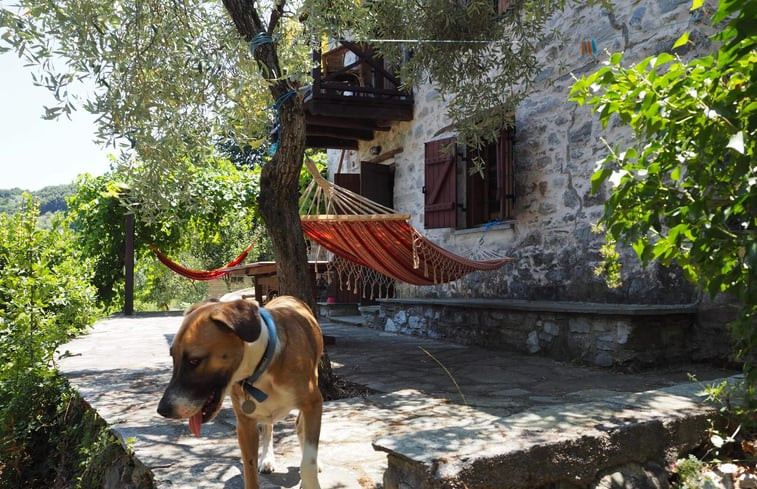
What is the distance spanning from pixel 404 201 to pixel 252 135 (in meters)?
3.91

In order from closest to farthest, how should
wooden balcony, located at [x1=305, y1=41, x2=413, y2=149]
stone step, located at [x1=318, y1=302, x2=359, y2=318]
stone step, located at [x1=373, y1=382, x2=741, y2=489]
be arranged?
stone step, located at [x1=373, y1=382, x2=741, y2=489] → wooden balcony, located at [x1=305, y1=41, x2=413, y2=149] → stone step, located at [x1=318, y1=302, x2=359, y2=318]

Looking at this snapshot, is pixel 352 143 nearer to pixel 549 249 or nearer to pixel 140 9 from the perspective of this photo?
pixel 549 249

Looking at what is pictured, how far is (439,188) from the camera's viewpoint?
647cm

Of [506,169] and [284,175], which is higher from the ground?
[506,169]

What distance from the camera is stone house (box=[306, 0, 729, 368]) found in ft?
13.1

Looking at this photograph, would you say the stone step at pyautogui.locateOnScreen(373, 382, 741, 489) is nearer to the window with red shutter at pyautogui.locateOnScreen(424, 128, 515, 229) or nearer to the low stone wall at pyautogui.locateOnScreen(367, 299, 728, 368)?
Answer: the low stone wall at pyautogui.locateOnScreen(367, 299, 728, 368)

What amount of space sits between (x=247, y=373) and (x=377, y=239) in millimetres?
2826

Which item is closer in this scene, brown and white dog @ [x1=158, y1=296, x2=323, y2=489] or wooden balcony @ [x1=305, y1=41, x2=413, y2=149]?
brown and white dog @ [x1=158, y1=296, x2=323, y2=489]

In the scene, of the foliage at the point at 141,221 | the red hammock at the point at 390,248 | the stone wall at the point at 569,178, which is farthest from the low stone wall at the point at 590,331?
the foliage at the point at 141,221

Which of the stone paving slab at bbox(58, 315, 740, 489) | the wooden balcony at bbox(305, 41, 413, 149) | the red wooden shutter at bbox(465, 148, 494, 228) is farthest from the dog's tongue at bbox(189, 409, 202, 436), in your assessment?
the wooden balcony at bbox(305, 41, 413, 149)

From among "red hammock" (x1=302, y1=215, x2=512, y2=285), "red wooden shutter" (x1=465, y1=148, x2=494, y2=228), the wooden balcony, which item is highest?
the wooden balcony

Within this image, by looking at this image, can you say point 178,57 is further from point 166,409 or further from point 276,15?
point 166,409

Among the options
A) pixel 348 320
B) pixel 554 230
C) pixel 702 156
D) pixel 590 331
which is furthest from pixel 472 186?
pixel 702 156

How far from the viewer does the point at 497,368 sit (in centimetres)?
406
